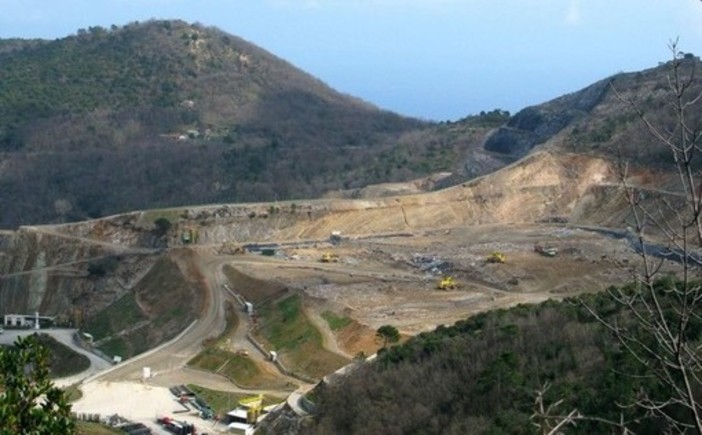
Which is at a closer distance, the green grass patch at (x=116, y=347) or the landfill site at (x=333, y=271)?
the landfill site at (x=333, y=271)

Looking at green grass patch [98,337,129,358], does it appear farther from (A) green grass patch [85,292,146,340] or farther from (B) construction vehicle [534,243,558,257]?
(B) construction vehicle [534,243,558,257]

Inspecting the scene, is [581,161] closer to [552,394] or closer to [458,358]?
[458,358]

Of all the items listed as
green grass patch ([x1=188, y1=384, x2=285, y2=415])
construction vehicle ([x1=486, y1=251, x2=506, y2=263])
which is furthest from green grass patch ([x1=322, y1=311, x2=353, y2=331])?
construction vehicle ([x1=486, y1=251, x2=506, y2=263])

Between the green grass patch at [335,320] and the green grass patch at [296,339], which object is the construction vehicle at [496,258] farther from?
the green grass patch at [296,339]

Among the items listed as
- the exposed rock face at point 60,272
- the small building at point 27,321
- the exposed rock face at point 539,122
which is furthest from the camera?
the exposed rock face at point 539,122

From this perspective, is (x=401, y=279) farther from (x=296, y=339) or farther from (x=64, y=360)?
(x=64, y=360)

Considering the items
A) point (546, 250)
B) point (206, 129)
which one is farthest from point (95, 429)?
point (206, 129)

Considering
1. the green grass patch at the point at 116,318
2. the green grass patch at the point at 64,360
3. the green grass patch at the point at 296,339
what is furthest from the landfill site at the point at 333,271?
the green grass patch at the point at 116,318
